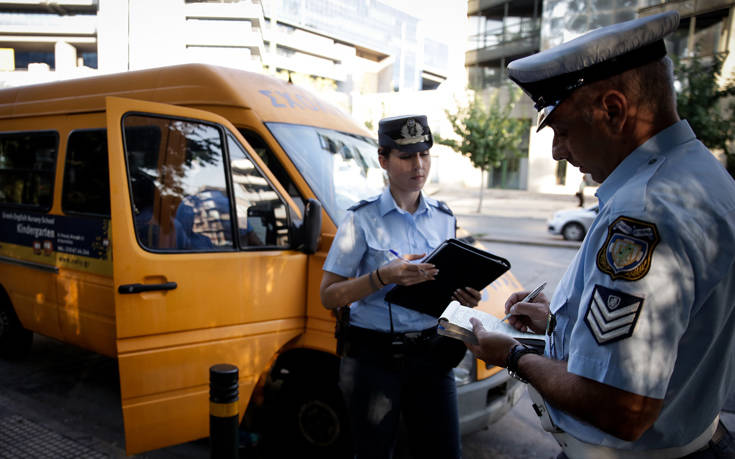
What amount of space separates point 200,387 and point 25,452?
5.20ft

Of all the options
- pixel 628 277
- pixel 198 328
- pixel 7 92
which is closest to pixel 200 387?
pixel 198 328

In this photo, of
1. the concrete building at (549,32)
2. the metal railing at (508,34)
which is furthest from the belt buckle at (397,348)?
the metal railing at (508,34)

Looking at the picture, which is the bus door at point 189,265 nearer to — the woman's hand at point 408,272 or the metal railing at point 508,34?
the woman's hand at point 408,272

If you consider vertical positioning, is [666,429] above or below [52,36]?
below

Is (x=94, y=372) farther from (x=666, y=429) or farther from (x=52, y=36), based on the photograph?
(x=52, y=36)

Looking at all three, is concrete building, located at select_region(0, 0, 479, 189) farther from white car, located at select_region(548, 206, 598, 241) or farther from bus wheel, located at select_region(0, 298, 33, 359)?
white car, located at select_region(548, 206, 598, 241)

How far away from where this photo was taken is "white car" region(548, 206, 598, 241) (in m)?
15.4

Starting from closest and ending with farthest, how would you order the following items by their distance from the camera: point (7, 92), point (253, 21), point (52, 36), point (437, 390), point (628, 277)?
point (628, 277)
point (437, 390)
point (7, 92)
point (52, 36)
point (253, 21)

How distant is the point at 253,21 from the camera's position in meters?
46.2

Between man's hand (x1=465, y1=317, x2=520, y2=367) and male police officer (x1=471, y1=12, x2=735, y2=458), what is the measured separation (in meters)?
0.04

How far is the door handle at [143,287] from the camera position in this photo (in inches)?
102

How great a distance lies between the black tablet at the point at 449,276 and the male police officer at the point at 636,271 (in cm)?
72

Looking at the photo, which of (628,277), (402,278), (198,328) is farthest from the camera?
(198,328)

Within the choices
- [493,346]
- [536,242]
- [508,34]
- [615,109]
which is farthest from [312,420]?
[508,34]
